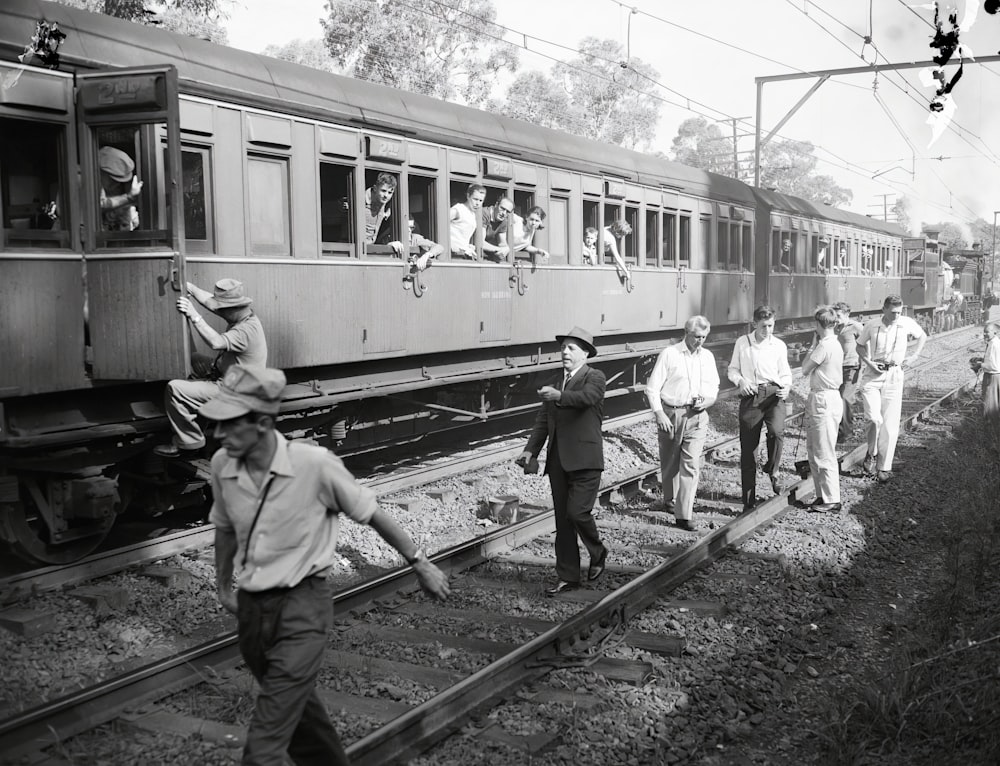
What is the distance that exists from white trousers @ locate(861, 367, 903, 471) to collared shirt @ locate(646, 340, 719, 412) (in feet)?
9.31

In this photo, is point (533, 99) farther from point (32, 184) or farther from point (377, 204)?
point (32, 184)

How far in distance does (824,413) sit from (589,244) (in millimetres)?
5149

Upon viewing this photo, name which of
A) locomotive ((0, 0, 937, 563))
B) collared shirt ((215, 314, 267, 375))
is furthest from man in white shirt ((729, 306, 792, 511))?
collared shirt ((215, 314, 267, 375))

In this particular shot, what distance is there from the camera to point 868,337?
431 inches

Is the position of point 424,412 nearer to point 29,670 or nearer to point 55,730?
point 29,670

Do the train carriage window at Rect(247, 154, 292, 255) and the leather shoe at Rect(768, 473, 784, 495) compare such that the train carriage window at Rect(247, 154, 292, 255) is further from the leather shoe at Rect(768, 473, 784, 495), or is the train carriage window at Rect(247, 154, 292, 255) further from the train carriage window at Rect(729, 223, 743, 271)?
the train carriage window at Rect(729, 223, 743, 271)

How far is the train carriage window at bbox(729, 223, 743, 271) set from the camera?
61.5ft

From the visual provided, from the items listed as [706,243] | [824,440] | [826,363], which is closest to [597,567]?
[824,440]

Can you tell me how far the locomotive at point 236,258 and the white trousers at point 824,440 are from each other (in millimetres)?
3764

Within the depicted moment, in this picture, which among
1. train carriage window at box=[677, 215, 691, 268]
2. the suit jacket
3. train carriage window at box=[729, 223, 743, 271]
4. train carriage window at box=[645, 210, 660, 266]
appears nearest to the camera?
the suit jacket

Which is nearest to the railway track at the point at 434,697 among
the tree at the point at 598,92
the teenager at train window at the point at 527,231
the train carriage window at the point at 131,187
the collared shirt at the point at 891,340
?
the train carriage window at the point at 131,187

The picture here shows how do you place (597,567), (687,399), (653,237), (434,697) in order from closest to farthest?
(434,697)
(597,567)
(687,399)
(653,237)

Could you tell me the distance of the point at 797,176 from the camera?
87750mm

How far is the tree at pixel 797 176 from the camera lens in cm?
7969
